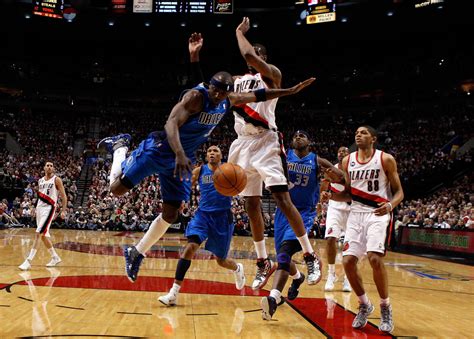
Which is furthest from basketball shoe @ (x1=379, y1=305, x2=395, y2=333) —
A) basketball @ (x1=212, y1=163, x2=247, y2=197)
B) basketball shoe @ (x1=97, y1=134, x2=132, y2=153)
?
basketball shoe @ (x1=97, y1=134, x2=132, y2=153)

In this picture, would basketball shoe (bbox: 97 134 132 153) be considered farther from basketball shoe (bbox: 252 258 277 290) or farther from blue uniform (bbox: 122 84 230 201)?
basketball shoe (bbox: 252 258 277 290)

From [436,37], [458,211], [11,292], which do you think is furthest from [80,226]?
[436,37]

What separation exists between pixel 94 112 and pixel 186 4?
12271 mm

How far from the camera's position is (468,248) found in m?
13.8

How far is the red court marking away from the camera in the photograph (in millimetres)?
4469

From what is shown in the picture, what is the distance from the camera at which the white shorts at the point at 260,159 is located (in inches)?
208

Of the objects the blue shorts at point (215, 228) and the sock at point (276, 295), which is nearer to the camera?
the sock at point (276, 295)

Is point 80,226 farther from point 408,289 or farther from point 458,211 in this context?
point 408,289

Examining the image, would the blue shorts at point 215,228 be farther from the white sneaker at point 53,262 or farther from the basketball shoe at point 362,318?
the white sneaker at point 53,262

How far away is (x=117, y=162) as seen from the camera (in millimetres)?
5664

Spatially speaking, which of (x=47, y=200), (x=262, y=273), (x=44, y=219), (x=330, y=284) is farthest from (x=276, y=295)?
(x=47, y=200)

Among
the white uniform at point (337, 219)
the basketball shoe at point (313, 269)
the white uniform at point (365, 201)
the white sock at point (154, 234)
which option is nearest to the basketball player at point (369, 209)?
the white uniform at point (365, 201)

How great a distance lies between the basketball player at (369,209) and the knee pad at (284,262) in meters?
0.62

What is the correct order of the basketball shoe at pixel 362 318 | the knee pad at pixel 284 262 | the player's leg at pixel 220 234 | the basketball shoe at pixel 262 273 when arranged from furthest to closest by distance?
the player's leg at pixel 220 234, the basketball shoe at pixel 262 273, the knee pad at pixel 284 262, the basketball shoe at pixel 362 318
